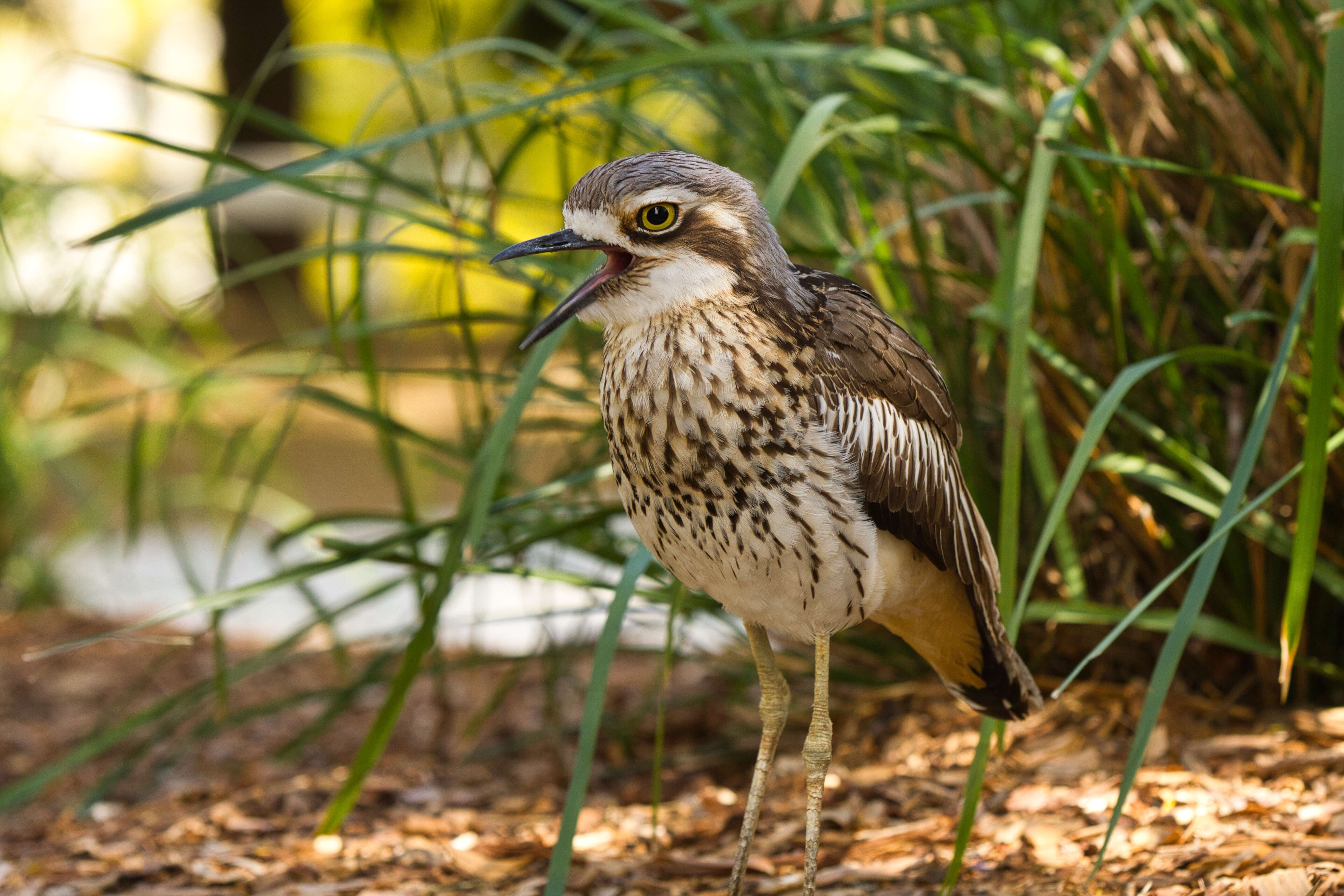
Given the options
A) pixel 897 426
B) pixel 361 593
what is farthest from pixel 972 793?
pixel 361 593

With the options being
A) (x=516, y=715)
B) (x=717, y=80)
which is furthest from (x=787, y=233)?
(x=516, y=715)

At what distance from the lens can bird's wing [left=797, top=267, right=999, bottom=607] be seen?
75.5 inches

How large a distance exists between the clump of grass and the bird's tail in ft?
0.63

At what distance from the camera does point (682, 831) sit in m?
2.77

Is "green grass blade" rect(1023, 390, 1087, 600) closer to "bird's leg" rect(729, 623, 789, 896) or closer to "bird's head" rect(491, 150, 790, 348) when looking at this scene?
"bird's leg" rect(729, 623, 789, 896)

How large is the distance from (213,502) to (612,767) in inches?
77.1

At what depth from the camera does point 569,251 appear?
1.81 m

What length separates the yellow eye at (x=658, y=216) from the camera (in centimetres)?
178

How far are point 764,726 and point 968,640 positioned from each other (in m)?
0.42

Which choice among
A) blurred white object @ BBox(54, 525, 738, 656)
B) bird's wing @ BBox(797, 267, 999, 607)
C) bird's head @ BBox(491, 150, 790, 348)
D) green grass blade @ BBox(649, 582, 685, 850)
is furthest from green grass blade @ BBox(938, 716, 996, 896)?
blurred white object @ BBox(54, 525, 738, 656)

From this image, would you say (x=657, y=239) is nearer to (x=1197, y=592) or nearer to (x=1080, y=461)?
(x=1080, y=461)

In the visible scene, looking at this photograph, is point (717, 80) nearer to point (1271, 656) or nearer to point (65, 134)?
point (1271, 656)

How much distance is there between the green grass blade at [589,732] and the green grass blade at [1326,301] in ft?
3.34

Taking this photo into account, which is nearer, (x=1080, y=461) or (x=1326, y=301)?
(x=1326, y=301)
